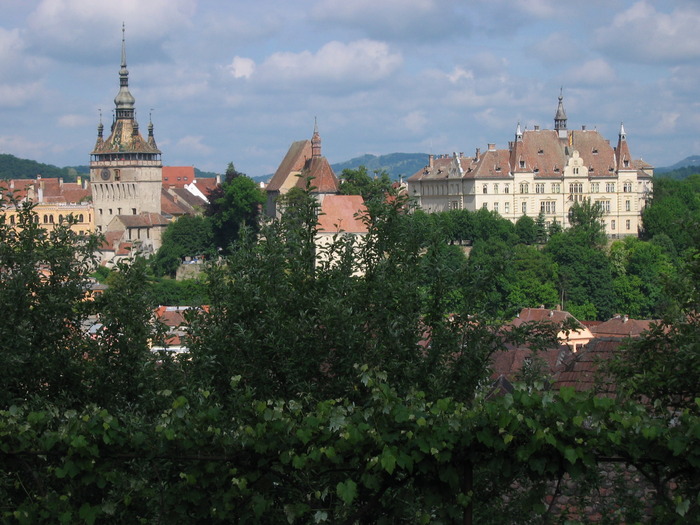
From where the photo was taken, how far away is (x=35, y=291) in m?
14.7

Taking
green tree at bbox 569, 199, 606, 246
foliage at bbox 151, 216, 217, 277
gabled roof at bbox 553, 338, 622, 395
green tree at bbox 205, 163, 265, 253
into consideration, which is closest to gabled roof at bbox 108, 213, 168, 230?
foliage at bbox 151, 216, 217, 277

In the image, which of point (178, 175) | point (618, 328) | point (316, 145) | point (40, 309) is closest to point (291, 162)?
point (316, 145)

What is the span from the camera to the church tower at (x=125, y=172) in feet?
379

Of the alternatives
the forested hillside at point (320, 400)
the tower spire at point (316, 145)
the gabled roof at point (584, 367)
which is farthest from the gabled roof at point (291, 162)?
the forested hillside at point (320, 400)

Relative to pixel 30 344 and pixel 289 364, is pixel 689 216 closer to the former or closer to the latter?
pixel 289 364

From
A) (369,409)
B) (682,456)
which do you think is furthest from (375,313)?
(682,456)

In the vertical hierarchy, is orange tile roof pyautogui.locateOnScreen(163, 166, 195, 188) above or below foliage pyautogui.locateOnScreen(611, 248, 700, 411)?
above

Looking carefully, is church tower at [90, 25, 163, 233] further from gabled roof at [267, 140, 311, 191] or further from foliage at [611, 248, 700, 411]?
foliage at [611, 248, 700, 411]

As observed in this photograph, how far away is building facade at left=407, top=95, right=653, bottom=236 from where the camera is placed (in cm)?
10781

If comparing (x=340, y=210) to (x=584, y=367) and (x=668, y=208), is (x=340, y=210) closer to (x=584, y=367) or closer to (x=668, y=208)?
(x=668, y=208)

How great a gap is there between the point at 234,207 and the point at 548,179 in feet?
82.3

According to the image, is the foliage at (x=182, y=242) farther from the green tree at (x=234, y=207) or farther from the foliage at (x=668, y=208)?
the foliage at (x=668, y=208)

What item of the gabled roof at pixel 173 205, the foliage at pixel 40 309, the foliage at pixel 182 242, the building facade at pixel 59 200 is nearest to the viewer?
the foliage at pixel 40 309

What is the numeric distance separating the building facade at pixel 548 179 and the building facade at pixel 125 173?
2351 cm
